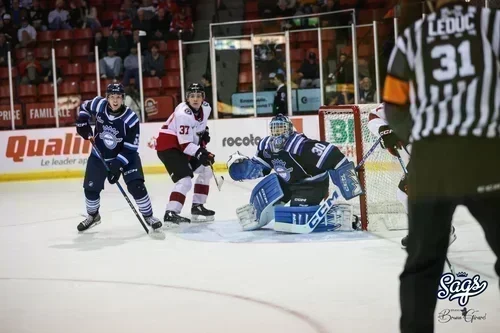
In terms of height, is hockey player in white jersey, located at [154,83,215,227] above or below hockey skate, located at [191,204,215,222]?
above

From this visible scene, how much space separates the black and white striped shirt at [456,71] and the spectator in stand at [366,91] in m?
7.20

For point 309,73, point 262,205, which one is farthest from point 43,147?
point 262,205

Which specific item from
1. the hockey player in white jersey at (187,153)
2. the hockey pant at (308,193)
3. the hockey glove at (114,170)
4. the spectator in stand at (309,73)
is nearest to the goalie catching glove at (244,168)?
the hockey pant at (308,193)

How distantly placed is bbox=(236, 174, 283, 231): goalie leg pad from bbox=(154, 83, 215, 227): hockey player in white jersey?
24.6 inches

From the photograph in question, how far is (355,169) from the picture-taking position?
17.3 ft

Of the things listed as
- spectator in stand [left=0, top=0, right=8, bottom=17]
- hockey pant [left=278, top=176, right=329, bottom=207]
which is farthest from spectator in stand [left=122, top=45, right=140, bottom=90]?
hockey pant [left=278, top=176, right=329, bottom=207]

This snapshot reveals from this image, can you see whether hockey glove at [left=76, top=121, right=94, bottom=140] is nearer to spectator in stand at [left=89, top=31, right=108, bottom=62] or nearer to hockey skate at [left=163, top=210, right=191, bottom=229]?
hockey skate at [left=163, top=210, right=191, bottom=229]

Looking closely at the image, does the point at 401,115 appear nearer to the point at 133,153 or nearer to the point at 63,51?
the point at 133,153

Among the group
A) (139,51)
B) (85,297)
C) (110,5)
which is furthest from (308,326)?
(110,5)

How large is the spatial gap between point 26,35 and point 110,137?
734 centimetres

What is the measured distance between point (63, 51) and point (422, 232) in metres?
10.1

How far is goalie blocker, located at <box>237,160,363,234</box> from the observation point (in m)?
5.20

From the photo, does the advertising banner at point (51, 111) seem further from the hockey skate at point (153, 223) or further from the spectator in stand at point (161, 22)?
the hockey skate at point (153, 223)

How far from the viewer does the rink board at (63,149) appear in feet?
34.3
